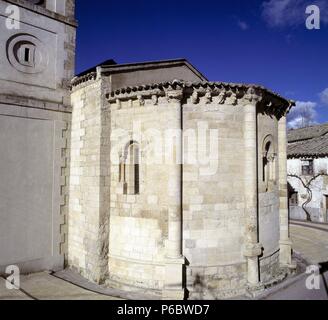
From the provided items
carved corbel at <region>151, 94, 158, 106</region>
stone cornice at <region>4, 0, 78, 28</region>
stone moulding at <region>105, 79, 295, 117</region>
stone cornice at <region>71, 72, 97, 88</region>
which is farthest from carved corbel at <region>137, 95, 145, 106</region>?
stone cornice at <region>4, 0, 78, 28</region>

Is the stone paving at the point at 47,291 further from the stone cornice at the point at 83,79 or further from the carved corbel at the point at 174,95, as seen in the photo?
the stone cornice at the point at 83,79

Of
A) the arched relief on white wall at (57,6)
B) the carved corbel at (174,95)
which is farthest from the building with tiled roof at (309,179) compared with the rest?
the arched relief on white wall at (57,6)

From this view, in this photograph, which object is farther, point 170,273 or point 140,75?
point 140,75

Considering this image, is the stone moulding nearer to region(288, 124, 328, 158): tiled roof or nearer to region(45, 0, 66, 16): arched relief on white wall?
region(45, 0, 66, 16): arched relief on white wall

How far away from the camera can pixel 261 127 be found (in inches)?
413

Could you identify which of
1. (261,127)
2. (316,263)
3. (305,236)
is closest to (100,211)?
(261,127)

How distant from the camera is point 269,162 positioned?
11188 mm

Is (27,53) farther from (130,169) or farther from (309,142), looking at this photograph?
(309,142)

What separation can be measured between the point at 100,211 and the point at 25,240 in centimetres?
299

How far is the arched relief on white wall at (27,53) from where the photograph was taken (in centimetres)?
1062

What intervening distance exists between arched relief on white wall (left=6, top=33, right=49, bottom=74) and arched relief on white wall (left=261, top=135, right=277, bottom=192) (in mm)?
8559

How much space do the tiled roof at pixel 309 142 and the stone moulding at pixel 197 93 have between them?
53.0 ft

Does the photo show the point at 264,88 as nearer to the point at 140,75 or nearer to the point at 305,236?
the point at 140,75

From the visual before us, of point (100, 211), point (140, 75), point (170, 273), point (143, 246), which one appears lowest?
point (170, 273)
